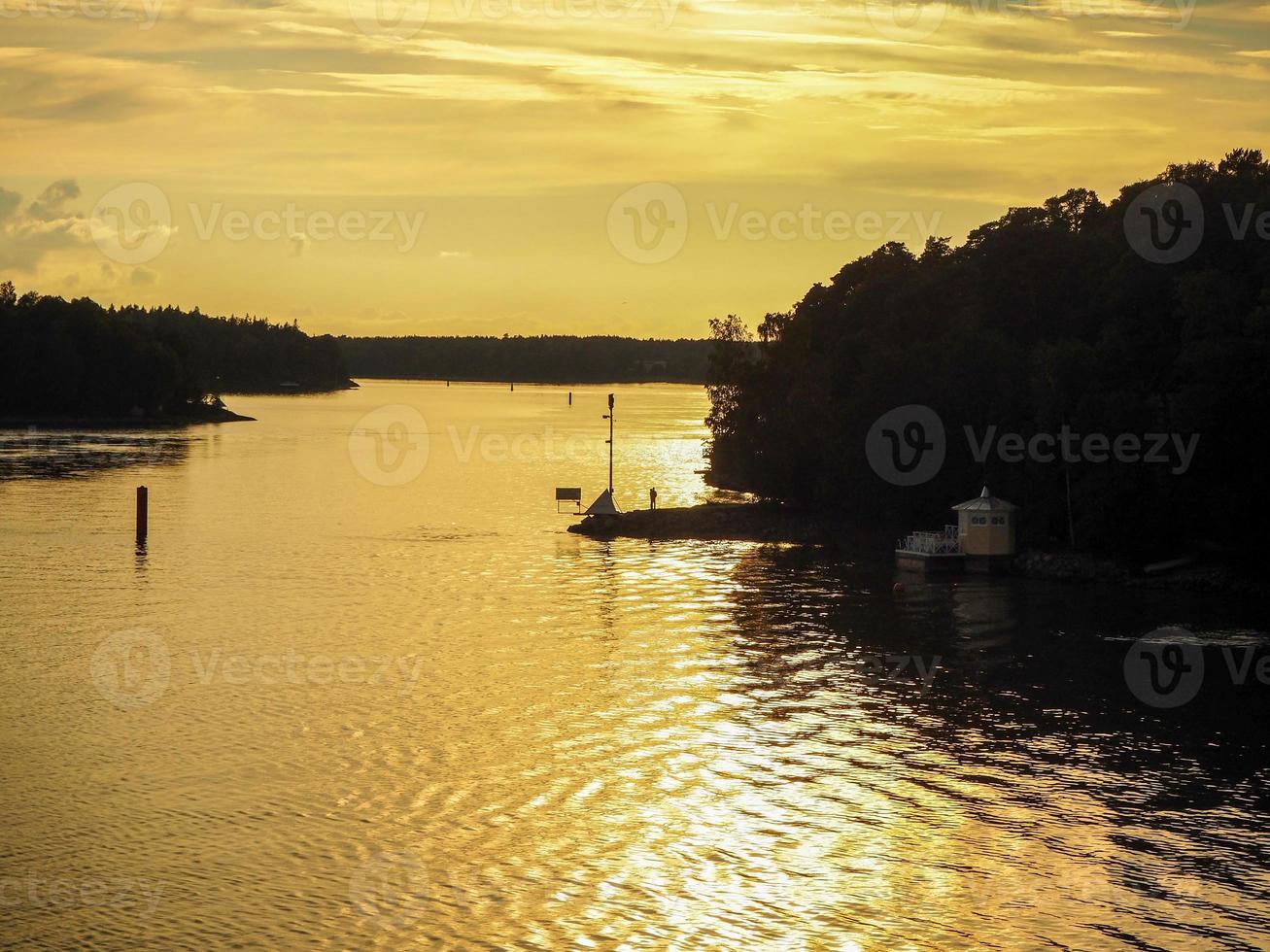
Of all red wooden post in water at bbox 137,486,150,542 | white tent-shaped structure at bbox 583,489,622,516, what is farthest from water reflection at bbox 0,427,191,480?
white tent-shaped structure at bbox 583,489,622,516

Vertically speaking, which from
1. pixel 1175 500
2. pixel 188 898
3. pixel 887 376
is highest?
pixel 887 376

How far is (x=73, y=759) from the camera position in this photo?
42.8 metres

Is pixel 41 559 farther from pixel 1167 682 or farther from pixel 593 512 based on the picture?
pixel 1167 682

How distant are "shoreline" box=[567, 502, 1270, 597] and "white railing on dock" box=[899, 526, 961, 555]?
8.86 ft

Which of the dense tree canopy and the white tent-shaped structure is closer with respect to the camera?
the dense tree canopy

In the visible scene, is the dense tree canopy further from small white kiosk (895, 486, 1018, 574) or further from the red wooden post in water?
the red wooden post in water

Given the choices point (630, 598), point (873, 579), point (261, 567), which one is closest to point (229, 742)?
point (630, 598)

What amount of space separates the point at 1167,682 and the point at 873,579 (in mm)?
29725

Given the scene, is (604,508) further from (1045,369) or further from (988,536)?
(1045,369)

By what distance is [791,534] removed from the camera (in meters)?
105

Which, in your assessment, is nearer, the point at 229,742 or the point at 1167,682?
the point at 229,742

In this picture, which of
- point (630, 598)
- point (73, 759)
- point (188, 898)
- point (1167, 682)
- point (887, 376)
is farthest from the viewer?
point (887, 376)

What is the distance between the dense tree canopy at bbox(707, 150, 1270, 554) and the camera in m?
78.4

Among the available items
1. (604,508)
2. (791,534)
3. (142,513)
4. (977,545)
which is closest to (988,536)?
(977,545)
